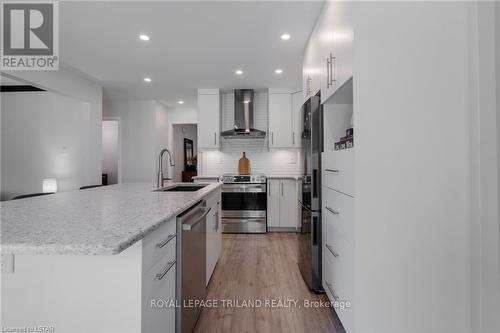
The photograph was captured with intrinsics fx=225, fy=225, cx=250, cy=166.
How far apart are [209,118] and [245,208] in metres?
1.80

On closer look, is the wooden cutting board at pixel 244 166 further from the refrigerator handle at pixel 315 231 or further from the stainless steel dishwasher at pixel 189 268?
the stainless steel dishwasher at pixel 189 268

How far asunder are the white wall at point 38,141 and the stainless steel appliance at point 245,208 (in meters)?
2.58

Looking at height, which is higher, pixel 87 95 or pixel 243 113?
pixel 87 95

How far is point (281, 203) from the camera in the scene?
3.92 m

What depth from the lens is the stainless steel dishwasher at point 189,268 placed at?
1.15m

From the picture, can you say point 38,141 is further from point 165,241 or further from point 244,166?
point 165,241

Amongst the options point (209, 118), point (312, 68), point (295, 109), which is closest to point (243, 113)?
point (209, 118)

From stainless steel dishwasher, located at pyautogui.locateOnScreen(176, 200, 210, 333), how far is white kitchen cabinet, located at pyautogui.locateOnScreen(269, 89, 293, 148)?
2.88 metres

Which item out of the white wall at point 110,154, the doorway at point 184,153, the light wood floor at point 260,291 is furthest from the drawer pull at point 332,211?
the white wall at point 110,154

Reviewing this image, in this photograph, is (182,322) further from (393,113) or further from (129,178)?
(129,178)

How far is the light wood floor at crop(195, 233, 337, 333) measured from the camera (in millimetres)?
1534

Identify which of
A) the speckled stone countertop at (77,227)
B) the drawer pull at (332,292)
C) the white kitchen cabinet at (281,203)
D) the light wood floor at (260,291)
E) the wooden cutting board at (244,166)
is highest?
the wooden cutting board at (244,166)

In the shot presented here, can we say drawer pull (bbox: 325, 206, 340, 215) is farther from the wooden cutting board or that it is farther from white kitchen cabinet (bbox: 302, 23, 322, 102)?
the wooden cutting board

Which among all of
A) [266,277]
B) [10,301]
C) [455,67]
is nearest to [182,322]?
[10,301]
